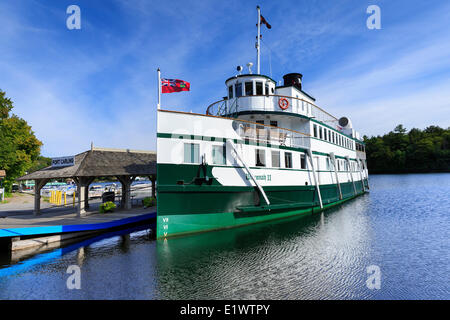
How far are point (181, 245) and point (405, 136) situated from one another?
11587 cm

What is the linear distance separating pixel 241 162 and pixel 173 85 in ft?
17.9

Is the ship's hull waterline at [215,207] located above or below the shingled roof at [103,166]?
below

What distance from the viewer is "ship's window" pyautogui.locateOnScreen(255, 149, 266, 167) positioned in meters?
14.6

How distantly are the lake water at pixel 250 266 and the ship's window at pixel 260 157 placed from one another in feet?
12.3

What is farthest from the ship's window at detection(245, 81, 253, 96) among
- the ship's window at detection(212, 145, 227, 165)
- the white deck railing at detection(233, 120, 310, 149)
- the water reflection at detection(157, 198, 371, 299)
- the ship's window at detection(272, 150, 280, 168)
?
the water reflection at detection(157, 198, 371, 299)

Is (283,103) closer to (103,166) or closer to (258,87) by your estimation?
(258,87)

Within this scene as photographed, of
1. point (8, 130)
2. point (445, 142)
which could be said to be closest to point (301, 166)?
point (8, 130)

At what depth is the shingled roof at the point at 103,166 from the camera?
15.1 metres

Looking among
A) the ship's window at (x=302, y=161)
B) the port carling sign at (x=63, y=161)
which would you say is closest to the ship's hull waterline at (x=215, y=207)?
the ship's window at (x=302, y=161)

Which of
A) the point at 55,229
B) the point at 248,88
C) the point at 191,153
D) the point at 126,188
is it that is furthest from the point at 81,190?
the point at 248,88

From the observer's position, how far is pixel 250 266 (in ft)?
28.0

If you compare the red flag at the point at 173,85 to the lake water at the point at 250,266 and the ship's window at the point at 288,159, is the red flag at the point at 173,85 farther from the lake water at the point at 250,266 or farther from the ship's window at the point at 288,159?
the ship's window at the point at 288,159

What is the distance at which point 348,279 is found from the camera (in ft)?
24.7

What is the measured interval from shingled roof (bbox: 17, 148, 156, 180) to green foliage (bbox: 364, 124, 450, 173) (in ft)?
320
